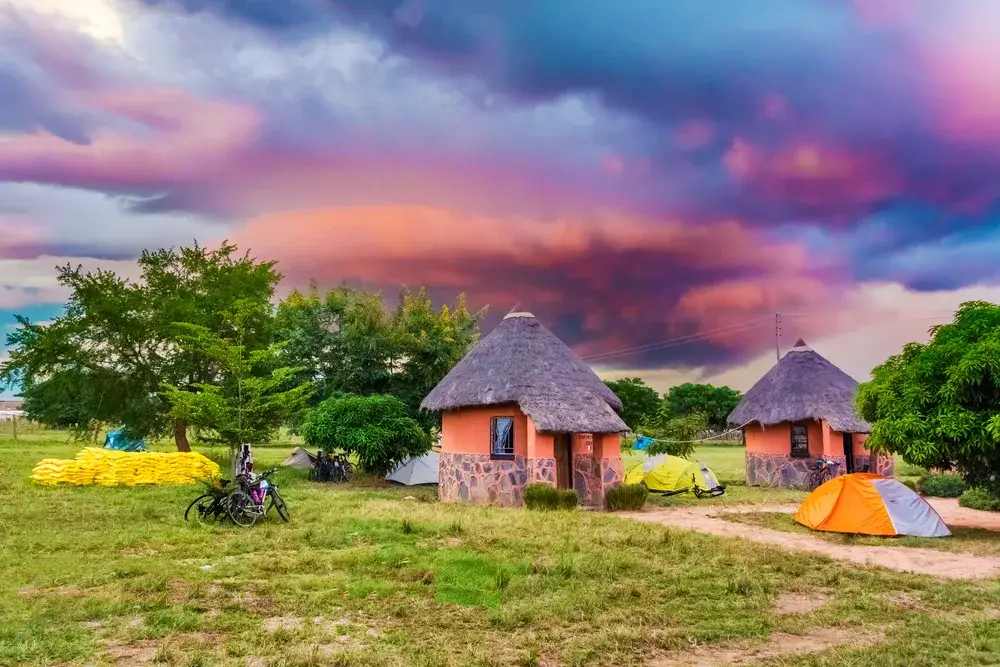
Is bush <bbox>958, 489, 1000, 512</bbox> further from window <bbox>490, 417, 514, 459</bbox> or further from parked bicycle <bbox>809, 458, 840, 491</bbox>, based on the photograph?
window <bbox>490, 417, 514, 459</bbox>

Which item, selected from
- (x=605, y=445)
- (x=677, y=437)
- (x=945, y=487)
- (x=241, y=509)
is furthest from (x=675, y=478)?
(x=241, y=509)

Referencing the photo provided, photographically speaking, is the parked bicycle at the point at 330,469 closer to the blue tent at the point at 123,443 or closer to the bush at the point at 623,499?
the bush at the point at 623,499

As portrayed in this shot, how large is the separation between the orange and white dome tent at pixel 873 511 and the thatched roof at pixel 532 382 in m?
5.92

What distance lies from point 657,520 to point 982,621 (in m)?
9.37

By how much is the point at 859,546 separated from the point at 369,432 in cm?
1519

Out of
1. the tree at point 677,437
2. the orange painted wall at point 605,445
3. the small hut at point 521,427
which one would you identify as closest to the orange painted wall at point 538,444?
the small hut at point 521,427

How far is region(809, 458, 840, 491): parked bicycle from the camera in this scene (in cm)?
2531

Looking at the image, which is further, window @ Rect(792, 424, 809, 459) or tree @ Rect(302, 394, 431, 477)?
window @ Rect(792, 424, 809, 459)

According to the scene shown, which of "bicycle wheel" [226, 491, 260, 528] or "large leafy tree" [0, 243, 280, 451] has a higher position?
"large leafy tree" [0, 243, 280, 451]

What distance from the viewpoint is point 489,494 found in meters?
20.3

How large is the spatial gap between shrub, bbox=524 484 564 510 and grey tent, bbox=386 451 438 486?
8265 millimetres

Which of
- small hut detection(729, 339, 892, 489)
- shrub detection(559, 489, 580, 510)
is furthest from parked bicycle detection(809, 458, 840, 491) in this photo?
shrub detection(559, 489, 580, 510)

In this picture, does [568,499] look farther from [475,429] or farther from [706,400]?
[706,400]

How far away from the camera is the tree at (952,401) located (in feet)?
45.6
